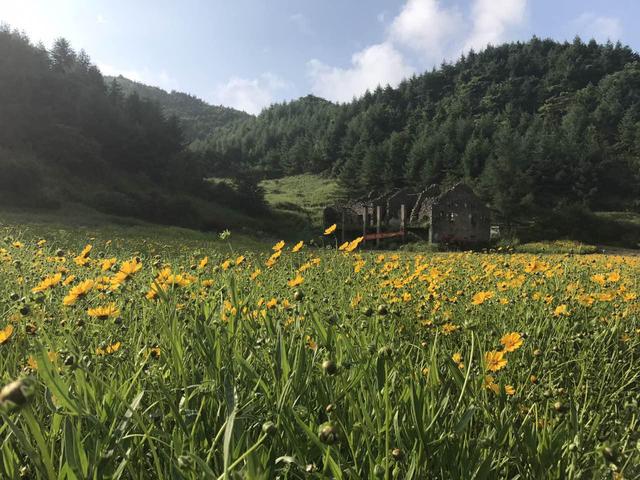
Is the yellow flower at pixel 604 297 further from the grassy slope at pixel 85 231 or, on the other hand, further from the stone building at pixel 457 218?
the stone building at pixel 457 218

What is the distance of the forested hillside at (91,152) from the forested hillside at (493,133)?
19312mm

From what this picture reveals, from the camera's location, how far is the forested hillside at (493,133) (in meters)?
60.2

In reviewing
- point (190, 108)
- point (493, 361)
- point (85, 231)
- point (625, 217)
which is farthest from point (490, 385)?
point (190, 108)

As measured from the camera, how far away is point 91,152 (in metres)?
39.0

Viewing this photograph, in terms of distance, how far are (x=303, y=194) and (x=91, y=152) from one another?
3505 cm

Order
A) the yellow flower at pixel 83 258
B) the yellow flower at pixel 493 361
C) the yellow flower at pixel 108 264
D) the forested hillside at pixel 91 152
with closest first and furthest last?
1. the yellow flower at pixel 493 361
2. the yellow flower at pixel 108 264
3. the yellow flower at pixel 83 258
4. the forested hillside at pixel 91 152

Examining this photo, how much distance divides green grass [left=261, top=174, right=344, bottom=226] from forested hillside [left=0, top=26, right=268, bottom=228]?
335 inches

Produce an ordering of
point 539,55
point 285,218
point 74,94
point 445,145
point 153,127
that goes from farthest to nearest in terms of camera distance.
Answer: point 539,55
point 445,145
point 153,127
point 74,94
point 285,218

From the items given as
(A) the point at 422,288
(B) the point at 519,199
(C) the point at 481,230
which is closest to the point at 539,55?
(B) the point at 519,199

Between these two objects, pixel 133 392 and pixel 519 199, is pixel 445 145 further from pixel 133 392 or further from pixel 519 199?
pixel 133 392

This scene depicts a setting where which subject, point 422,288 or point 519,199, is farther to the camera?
point 519,199

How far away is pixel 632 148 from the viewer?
67812 millimetres

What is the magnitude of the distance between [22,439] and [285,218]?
143 ft

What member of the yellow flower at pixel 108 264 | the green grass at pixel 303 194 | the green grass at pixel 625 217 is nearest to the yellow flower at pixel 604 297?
the yellow flower at pixel 108 264
